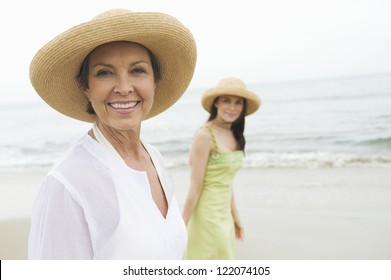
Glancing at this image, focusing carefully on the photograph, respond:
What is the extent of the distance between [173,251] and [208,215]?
1739 millimetres

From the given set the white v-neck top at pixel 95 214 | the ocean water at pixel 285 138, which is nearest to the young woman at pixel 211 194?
the white v-neck top at pixel 95 214

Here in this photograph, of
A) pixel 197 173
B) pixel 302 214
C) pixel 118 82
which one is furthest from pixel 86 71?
pixel 302 214

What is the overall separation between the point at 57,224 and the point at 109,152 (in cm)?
35

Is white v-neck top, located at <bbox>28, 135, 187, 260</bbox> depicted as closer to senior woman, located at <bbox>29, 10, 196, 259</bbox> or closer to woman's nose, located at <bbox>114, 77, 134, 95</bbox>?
senior woman, located at <bbox>29, 10, 196, 259</bbox>

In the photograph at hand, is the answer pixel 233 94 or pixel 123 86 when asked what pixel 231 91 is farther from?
pixel 123 86

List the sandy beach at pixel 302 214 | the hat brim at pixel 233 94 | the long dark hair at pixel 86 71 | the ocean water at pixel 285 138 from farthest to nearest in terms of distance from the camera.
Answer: the ocean water at pixel 285 138 → the sandy beach at pixel 302 214 → the hat brim at pixel 233 94 → the long dark hair at pixel 86 71

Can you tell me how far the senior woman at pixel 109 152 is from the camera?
118 centimetres

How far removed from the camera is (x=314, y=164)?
941 centimetres

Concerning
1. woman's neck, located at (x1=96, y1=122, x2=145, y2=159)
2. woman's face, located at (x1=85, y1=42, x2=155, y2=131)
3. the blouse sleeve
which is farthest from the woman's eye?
the blouse sleeve

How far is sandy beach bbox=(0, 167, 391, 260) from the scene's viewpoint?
15.0ft

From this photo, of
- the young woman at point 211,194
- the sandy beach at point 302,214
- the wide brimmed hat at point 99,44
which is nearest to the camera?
the wide brimmed hat at point 99,44

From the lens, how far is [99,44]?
1389 millimetres

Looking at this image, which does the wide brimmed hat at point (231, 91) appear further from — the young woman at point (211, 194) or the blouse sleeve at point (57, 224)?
the blouse sleeve at point (57, 224)
